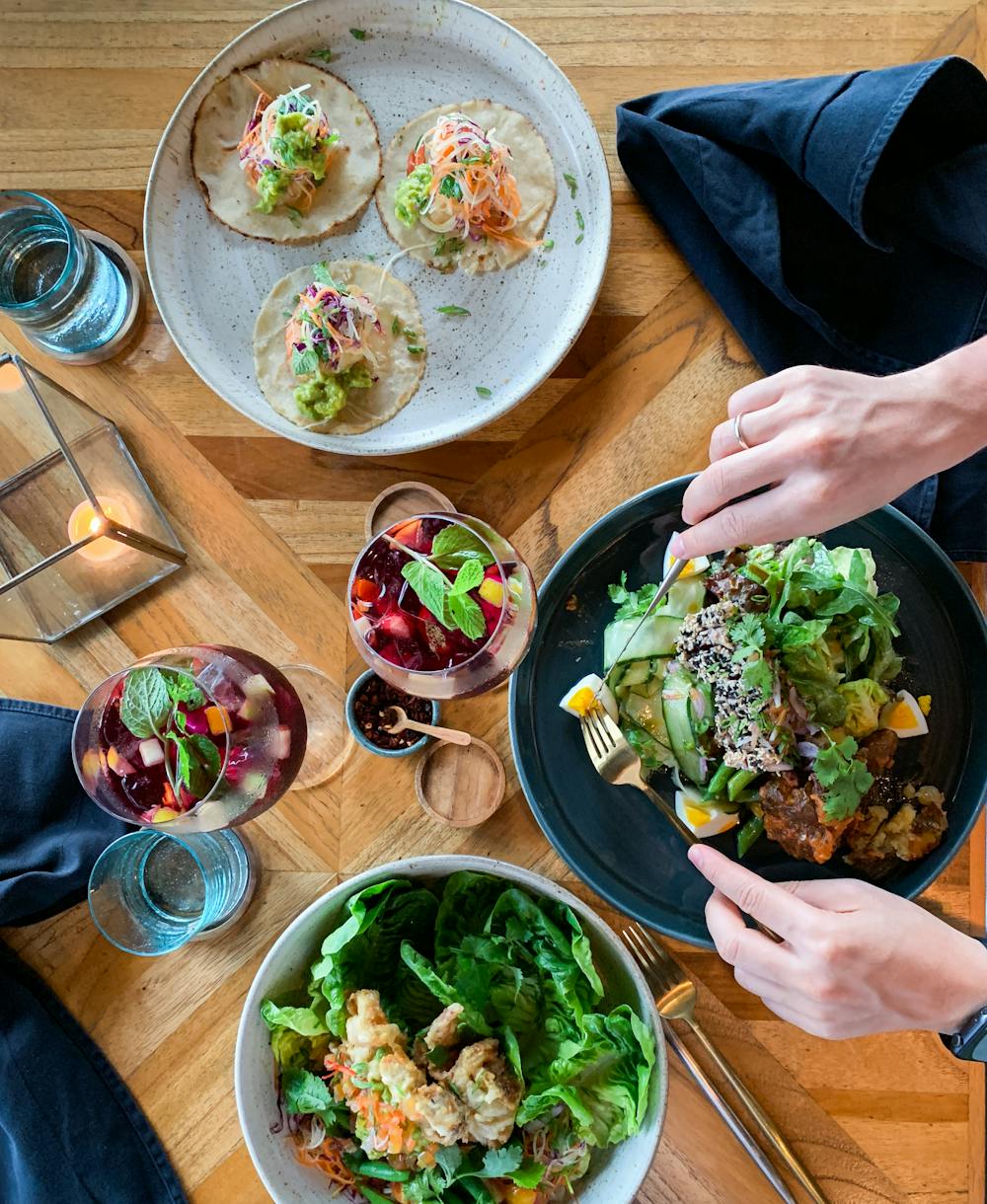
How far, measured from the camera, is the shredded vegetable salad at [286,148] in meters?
1.62

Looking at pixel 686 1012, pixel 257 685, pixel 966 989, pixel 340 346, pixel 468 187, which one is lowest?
pixel 686 1012

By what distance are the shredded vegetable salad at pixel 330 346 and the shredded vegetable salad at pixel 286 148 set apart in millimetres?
159

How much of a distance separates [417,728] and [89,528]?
0.63 meters

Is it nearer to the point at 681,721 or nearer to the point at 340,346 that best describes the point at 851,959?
the point at 681,721

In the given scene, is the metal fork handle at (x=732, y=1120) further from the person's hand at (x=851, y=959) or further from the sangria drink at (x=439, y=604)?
the sangria drink at (x=439, y=604)

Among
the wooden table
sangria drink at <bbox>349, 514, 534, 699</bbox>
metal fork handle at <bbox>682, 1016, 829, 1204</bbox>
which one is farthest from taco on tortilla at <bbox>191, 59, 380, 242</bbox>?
metal fork handle at <bbox>682, 1016, 829, 1204</bbox>

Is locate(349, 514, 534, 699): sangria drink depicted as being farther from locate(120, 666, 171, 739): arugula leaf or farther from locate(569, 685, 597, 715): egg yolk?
locate(120, 666, 171, 739): arugula leaf

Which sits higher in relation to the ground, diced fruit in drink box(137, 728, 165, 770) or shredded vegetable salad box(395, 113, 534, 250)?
shredded vegetable salad box(395, 113, 534, 250)

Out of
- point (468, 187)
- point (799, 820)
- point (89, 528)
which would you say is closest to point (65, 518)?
point (89, 528)

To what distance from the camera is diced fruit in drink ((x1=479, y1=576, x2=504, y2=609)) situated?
4.41 feet

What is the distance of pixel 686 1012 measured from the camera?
1.55 meters

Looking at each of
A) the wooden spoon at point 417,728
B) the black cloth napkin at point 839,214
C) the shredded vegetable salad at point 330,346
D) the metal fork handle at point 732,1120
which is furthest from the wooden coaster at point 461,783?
the black cloth napkin at point 839,214

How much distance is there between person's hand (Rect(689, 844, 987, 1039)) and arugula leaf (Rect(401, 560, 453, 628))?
0.55 meters

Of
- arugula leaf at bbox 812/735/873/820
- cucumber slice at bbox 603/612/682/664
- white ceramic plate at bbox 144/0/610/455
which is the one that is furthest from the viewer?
white ceramic plate at bbox 144/0/610/455
